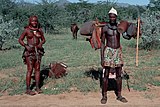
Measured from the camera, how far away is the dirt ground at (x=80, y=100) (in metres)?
6.26

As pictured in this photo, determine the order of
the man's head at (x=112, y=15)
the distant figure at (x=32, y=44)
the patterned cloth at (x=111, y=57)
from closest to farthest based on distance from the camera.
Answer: the man's head at (x=112, y=15) → the patterned cloth at (x=111, y=57) → the distant figure at (x=32, y=44)

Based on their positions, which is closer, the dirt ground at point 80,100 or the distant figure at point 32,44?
the dirt ground at point 80,100

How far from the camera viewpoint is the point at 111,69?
6.63m

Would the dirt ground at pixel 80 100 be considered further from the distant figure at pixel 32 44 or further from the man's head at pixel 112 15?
the man's head at pixel 112 15

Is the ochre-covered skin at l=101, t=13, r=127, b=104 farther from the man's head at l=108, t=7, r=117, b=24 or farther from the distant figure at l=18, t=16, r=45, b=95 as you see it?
the distant figure at l=18, t=16, r=45, b=95

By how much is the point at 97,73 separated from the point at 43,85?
1.71 meters

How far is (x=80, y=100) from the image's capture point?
6605mm

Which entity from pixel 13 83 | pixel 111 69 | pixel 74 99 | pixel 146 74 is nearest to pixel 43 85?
pixel 13 83

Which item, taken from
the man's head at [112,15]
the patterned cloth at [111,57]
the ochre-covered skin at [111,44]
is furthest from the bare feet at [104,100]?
the man's head at [112,15]

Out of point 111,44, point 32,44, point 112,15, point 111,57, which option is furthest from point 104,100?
point 32,44

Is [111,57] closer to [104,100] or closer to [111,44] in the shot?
[111,44]

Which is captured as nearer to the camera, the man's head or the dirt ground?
the man's head

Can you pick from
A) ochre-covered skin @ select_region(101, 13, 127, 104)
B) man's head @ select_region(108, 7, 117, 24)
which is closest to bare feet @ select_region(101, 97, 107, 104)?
ochre-covered skin @ select_region(101, 13, 127, 104)

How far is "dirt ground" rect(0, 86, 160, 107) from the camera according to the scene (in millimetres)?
6262
